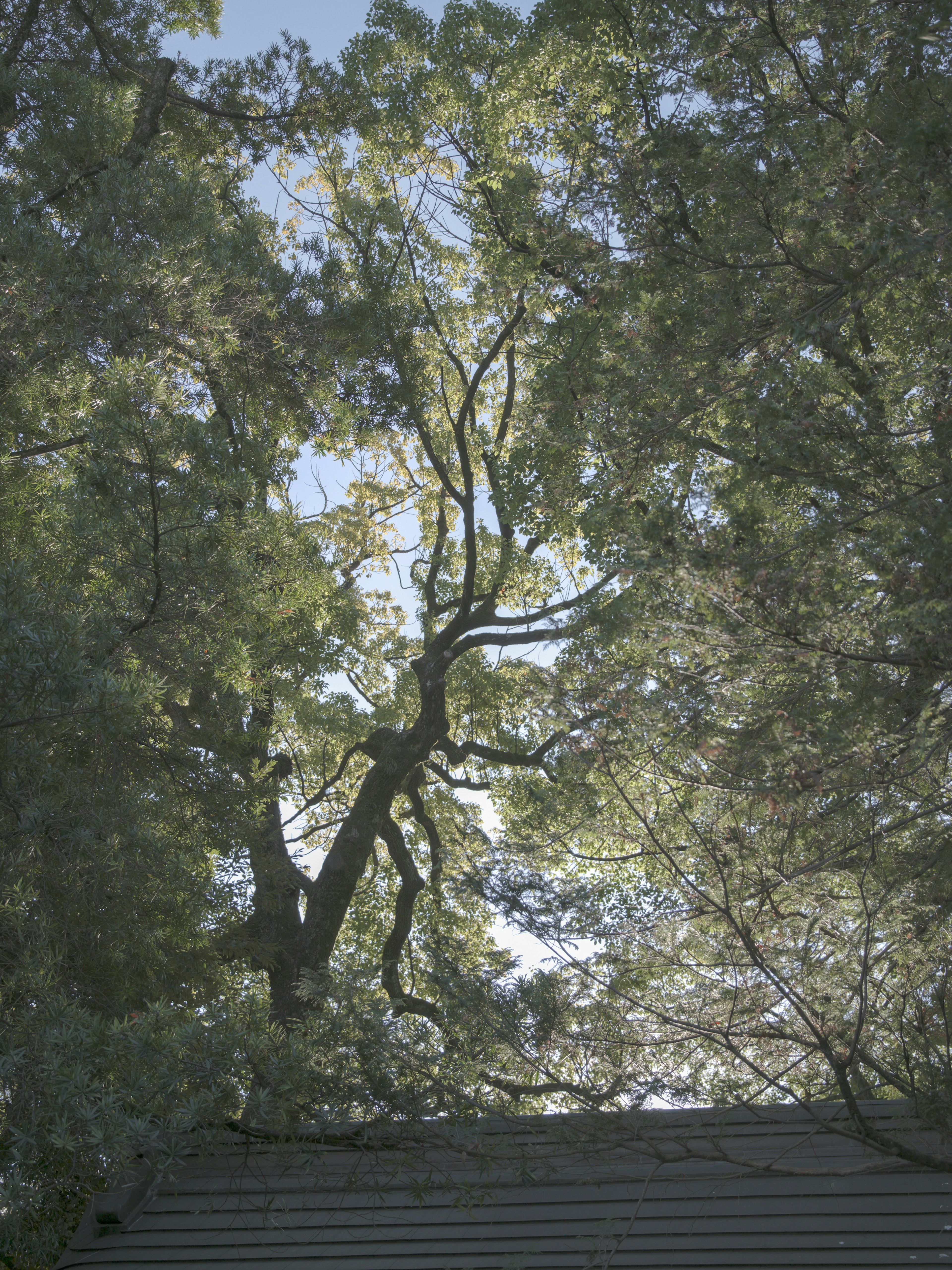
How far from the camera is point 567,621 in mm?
10141

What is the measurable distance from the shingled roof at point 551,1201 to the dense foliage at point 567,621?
0.29 metres

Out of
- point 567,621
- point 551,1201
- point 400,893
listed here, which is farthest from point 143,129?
point 551,1201

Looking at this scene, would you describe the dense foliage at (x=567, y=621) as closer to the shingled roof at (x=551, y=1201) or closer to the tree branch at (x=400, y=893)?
the shingled roof at (x=551, y=1201)

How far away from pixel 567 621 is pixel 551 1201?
5.72 metres

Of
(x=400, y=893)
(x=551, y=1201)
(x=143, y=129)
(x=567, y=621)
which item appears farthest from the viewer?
(x=400, y=893)

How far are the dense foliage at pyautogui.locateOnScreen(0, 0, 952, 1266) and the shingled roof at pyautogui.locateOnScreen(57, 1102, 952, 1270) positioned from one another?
0.94 feet

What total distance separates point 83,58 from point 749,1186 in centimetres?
1191

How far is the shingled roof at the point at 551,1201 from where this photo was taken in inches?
182

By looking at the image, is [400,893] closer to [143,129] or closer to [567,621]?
[567,621]

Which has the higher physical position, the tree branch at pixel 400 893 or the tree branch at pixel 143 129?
the tree branch at pixel 143 129

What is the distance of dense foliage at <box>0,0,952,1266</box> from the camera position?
14.7ft

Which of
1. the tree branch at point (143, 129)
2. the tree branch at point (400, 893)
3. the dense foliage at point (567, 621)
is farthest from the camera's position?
the tree branch at point (400, 893)

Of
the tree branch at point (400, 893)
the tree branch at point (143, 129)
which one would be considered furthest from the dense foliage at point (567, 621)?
the tree branch at point (400, 893)

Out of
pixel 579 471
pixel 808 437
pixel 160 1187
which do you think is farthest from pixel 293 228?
pixel 160 1187
